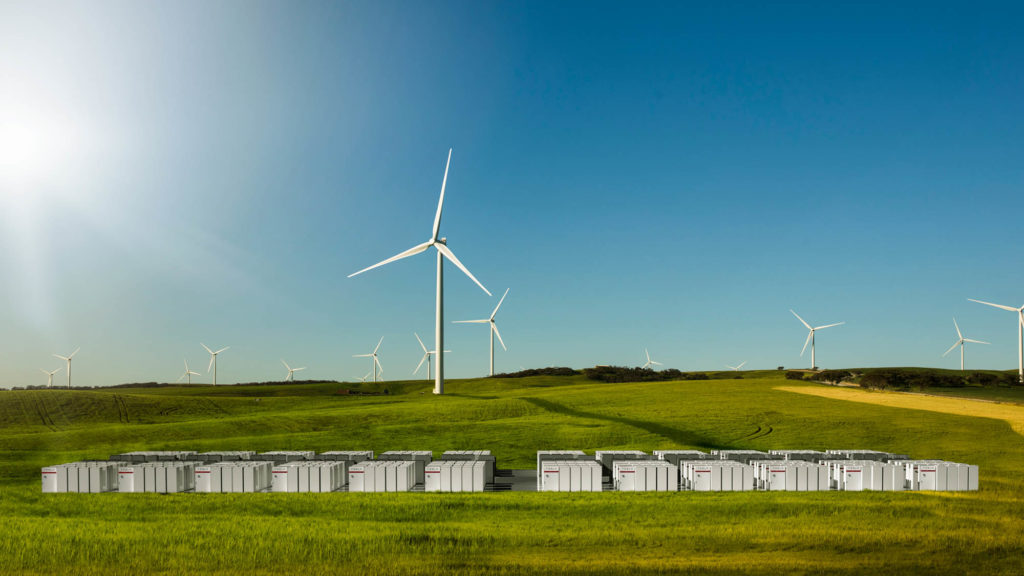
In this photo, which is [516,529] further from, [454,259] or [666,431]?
[454,259]

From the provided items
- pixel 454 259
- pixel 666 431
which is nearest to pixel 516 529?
pixel 666 431

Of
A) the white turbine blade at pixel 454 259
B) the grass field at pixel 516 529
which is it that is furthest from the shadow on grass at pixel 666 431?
the white turbine blade at pixel 454 259

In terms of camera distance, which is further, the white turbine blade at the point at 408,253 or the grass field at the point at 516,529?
the white turbine blade at the point at 408,253

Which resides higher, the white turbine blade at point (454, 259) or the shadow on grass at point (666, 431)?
the white turbine blade at point (454, 259)

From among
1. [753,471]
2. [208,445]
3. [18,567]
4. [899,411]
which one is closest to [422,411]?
[208,445]

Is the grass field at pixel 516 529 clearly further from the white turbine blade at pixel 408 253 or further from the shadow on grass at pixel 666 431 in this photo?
the white turbine blade at pixel 408 253

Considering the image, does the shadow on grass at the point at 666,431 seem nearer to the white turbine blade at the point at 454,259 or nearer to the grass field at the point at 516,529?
the grass field at the point at 516,529

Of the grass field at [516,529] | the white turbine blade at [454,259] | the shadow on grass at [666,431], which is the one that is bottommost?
the shadow on grass at [666,431]

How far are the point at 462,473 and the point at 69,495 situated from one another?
16.4 m

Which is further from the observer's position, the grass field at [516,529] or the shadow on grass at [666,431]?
the shadow on grass at [666,431]

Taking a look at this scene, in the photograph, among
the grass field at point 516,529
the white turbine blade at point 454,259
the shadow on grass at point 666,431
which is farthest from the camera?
the white turbine blade at point 454,259

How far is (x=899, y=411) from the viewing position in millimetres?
61625

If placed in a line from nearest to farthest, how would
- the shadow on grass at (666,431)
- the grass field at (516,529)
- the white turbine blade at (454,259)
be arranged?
the grass field at (516,529) < the shadow on grass at (666,431) < the white turbine blade at (454,259)

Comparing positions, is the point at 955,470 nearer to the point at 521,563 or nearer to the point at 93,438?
the point at 521,563
